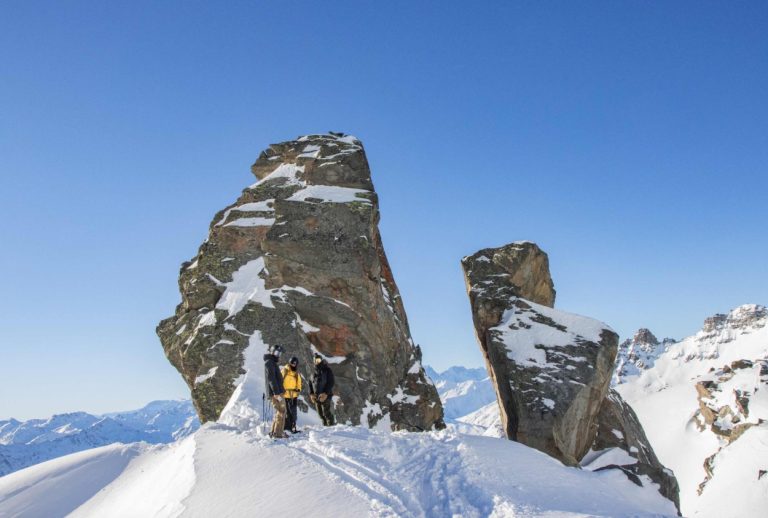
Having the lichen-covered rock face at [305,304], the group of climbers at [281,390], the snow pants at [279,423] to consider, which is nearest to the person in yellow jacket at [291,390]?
the group of climbers at [281,390]

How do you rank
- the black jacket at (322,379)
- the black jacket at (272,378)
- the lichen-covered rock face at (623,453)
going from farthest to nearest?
the lichen-covered rock face at (623,453) → the black jacket at (322,379) → the black jacket at (272,378)

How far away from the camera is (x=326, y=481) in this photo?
484 inches

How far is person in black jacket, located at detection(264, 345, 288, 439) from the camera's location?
17859 mm

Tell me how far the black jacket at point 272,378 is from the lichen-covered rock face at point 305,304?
14.6 m

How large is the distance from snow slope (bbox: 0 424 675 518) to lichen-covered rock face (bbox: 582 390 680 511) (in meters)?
22.8

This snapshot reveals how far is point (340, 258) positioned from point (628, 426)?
24967mm

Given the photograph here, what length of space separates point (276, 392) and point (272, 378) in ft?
1.69

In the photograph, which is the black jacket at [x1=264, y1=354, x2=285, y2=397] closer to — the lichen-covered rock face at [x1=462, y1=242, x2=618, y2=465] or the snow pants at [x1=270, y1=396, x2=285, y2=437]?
the snow pants at [x1=270, y1=396, x2=285, y2=437]

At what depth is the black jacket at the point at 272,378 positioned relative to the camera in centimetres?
1856

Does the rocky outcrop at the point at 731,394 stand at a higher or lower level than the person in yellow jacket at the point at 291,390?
lower

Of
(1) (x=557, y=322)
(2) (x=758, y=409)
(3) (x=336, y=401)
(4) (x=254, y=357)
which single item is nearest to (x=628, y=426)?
(1) (x=557, y=322)

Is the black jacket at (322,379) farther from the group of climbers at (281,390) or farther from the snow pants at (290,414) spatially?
the snow pants at (290,414)

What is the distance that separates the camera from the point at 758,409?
16650 centimetres

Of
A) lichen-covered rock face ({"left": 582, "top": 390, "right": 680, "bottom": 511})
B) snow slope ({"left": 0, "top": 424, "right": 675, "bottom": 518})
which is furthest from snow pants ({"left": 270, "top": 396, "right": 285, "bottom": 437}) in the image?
lichen-covered rock face ({"left": 582, "top": 390, "right": 680, "bottom": 511})
